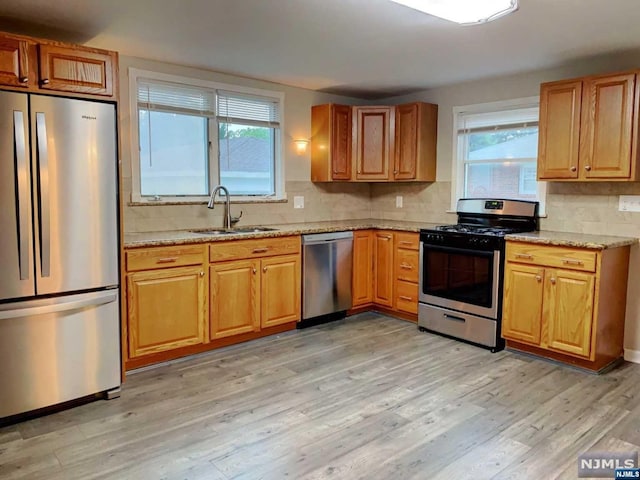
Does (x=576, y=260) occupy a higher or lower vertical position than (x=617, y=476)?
higher

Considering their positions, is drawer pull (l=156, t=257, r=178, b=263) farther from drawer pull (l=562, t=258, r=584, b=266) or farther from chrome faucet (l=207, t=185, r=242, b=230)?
drawer pull (l=562, t=258, r=584, b=266)

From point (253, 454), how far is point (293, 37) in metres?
2.57

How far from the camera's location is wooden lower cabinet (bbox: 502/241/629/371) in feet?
11.0

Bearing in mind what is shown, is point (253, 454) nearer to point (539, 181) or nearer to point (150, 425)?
point (150, 425)

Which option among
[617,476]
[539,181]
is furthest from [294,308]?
[617,476]

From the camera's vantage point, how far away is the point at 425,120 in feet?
15.9

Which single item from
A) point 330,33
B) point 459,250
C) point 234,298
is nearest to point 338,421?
point 234,298

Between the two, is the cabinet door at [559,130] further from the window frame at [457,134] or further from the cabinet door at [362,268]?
the cabinet door at [362,268]

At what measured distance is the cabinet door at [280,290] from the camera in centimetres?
407

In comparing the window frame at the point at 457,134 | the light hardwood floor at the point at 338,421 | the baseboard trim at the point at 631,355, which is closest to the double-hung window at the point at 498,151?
the window frame at the point at 457,134

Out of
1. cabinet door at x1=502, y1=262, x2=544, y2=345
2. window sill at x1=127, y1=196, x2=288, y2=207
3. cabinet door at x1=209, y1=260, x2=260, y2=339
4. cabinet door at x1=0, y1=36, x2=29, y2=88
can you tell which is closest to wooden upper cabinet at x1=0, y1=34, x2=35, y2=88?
cabinet door at x1=0, y1=36, x2=29, y2=88

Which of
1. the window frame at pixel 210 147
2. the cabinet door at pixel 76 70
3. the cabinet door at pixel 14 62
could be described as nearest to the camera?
the cabinet door at pixel 14 62

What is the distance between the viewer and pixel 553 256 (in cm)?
352

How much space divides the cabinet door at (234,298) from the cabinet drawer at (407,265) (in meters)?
1.47
